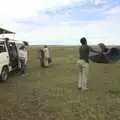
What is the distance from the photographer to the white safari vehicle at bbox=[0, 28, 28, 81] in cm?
1956

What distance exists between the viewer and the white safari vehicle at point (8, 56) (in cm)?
1956

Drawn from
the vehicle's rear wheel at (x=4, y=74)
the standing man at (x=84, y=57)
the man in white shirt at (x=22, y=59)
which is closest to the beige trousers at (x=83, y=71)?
the standing man at (x=84, y=57)

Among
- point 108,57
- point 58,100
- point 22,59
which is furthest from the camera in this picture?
point 108,57

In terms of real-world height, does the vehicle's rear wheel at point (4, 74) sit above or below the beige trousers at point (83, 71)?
below

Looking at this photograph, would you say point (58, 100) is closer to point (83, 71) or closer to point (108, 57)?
point (83, 71)

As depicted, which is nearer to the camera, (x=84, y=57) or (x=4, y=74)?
(x=84, y=57)

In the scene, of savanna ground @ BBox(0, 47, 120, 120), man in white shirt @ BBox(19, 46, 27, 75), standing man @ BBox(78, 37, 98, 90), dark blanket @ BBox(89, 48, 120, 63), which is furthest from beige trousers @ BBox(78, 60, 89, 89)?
dark blanket @ BBox(89, 48, 120, 63)

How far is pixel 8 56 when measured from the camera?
20.5 meters

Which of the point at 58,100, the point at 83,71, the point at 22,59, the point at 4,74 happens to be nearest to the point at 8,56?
the point at 4,74

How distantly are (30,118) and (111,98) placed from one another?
162 inches

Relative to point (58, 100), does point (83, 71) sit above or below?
above

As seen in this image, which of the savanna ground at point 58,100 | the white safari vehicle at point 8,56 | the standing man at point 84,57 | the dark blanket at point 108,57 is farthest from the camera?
the dark blanket at point 108,57

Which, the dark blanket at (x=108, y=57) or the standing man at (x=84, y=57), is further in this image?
the dark blanket at (x=108, y=57)

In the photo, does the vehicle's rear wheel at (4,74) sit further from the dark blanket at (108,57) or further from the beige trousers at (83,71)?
the dark blanket at (108,57)
